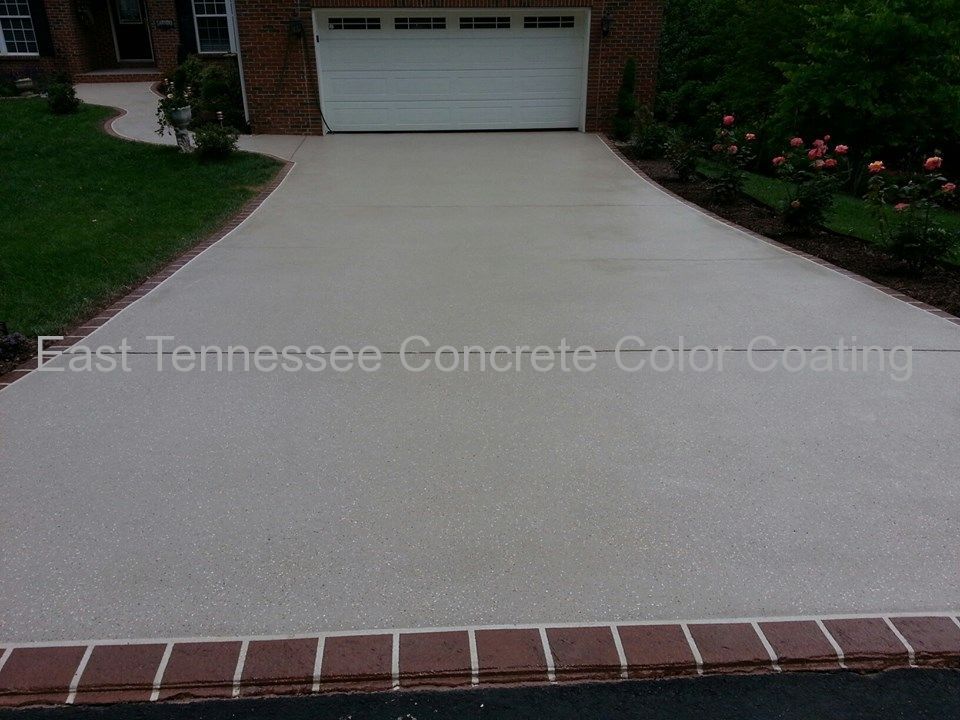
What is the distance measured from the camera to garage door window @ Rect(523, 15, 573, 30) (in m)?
14.2

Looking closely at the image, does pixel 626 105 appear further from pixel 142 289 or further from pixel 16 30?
pixel 16 30

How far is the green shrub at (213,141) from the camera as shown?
36.8 feet

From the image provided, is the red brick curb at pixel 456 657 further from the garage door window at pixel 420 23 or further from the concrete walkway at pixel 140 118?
the garage door window at pixel 420 23

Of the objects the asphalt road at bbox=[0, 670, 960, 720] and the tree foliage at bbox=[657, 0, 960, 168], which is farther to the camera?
the tree foliage at bbox=[657, 0, 960, 168]

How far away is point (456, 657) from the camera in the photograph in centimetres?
236

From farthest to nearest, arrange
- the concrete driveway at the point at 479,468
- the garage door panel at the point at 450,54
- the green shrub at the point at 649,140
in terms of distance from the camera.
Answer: the garage door panel at the point at 450,54
the green shrub at the point at 649,140
the concrete driveway at the point at 479,468

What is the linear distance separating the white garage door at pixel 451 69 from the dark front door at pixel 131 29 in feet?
35.2

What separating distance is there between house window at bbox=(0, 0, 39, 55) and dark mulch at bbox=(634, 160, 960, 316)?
1862cm

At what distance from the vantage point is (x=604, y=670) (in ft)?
7.66

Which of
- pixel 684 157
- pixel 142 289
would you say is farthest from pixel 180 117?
pixel 684 157

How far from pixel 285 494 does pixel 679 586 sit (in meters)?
1.67

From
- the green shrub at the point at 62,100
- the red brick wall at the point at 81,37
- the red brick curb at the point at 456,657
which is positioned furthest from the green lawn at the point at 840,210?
the red brick wall at the point at 81,37

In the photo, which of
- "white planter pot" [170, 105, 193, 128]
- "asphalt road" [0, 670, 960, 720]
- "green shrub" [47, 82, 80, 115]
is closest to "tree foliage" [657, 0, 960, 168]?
"white planter pot" [170, 105, 193, 128]

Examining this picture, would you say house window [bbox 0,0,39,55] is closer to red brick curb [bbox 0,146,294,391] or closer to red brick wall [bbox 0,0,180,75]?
red brick wall [bbox 0,0,180,75]
